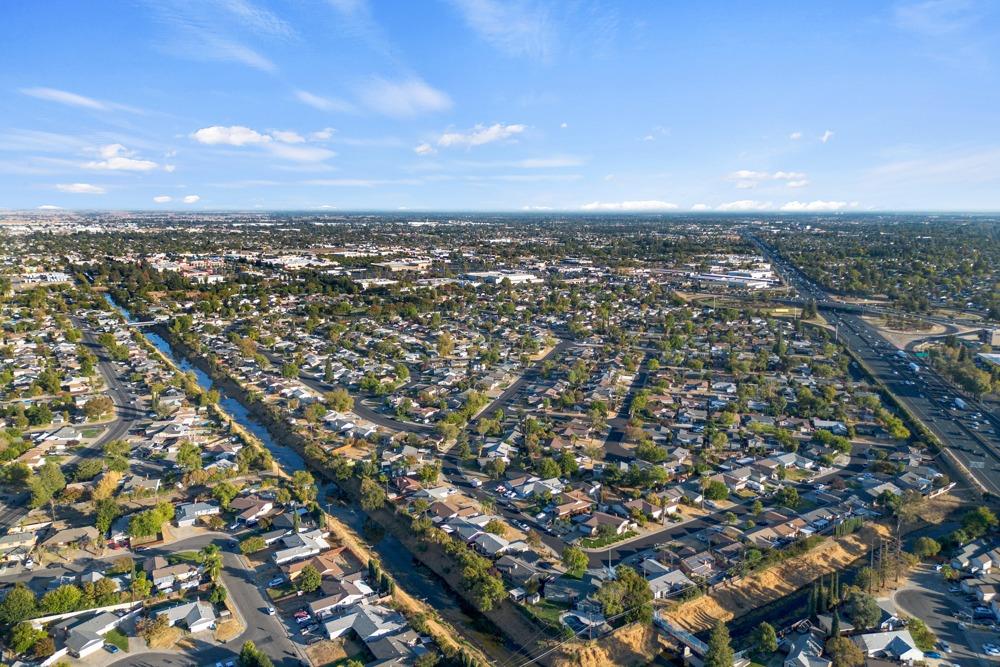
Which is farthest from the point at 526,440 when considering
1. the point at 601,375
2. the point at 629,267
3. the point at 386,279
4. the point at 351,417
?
the point at 629,267

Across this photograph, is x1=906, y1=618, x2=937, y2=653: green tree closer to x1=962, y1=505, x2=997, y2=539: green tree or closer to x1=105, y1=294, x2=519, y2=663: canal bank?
x1=962, y1=505, x2=997, y2=539: green tree

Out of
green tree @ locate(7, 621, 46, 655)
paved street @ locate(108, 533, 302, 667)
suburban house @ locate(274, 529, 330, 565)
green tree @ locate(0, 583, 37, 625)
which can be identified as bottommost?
paved street @ locate(108, 533, 302, 667)

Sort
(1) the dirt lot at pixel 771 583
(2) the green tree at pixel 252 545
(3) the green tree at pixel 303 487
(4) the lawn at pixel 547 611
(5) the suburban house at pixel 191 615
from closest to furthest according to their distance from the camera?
(5) the suburban house at pixel 191 615
(4) the lawn at pixel 547 611
(1) the dirt lot at pixel 771 583
(2) the green tree at pixel 252 545
(3) the green tree at pixel 303 487

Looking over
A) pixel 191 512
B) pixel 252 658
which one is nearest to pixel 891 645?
pixel 252 658

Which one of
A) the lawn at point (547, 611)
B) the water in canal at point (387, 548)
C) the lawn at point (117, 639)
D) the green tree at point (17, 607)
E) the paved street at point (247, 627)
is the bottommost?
the water in canal at point (387, 548)

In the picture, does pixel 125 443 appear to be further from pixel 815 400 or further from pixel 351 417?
pixel 815 400

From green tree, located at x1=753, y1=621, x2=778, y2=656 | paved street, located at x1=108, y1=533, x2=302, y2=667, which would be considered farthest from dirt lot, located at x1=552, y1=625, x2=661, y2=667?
paved street, located at x1=108, y1=533, x2=302, y2=667

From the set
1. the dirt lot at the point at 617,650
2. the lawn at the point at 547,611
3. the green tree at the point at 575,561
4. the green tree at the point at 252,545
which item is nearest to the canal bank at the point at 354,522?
the lawn at the point at 547,611

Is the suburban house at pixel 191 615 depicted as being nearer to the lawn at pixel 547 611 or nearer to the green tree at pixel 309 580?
the green tree at pixel 309 580
